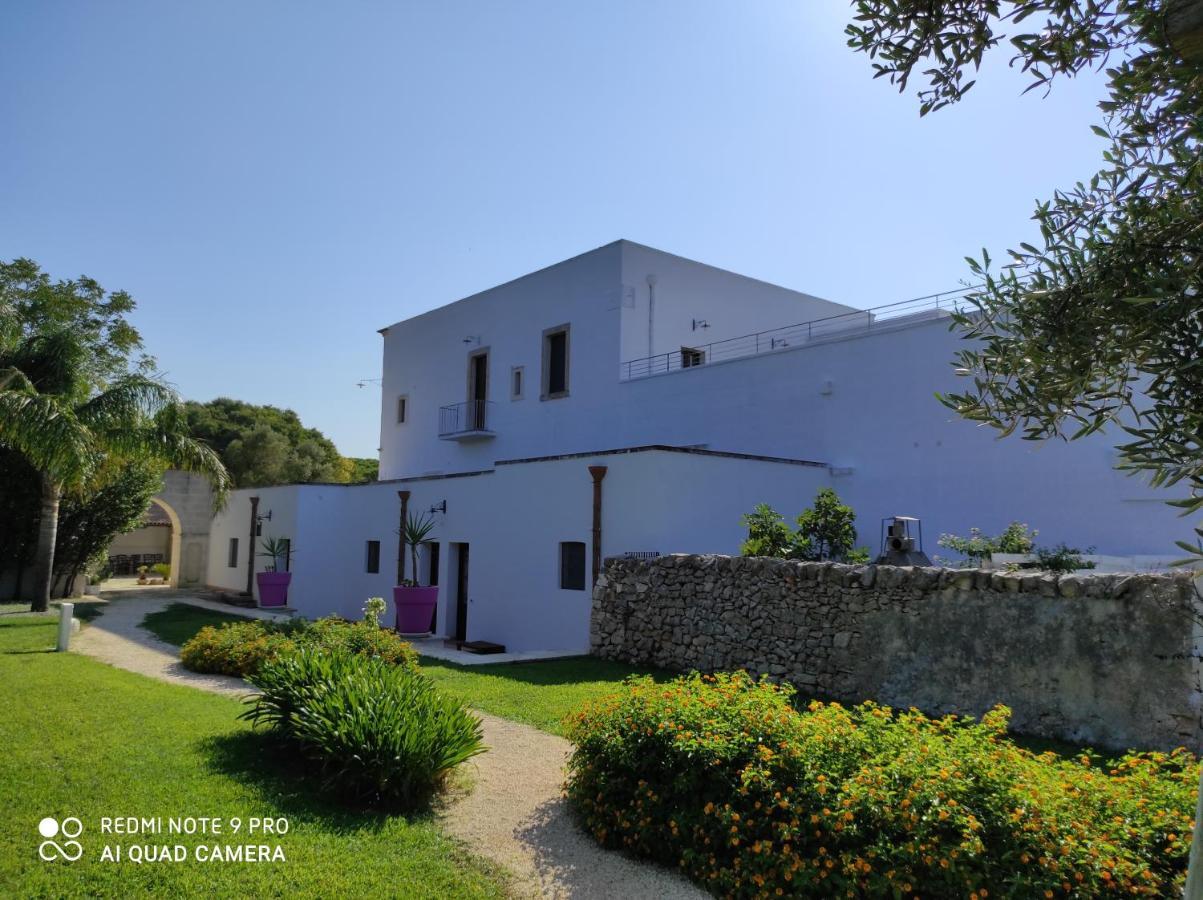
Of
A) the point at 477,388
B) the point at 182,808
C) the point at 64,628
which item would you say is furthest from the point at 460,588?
the point at 182,808

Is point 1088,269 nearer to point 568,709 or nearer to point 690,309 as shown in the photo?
point 568,709

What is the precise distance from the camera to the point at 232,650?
1132 cm

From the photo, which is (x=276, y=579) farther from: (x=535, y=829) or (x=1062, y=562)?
(x=1062, y=562)

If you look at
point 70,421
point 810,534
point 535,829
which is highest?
point 70,421

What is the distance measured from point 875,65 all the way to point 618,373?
16027 mm

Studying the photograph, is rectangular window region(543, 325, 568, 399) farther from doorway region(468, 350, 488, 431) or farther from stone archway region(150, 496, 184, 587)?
stone archway region(150, 496, 184, 587)

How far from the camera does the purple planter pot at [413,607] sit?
17.4 meters

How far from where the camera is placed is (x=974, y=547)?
12.1 metres

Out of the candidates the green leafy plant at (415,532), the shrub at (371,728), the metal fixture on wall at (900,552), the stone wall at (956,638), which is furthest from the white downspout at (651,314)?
the shrub at (371,728)

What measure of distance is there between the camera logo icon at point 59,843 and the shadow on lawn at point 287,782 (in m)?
1.16

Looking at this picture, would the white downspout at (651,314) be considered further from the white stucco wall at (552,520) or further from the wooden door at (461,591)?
the wooden door at (461,591)

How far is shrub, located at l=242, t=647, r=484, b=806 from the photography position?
5902 mm

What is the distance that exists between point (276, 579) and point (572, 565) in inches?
460

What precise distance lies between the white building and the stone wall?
1.97 meters
